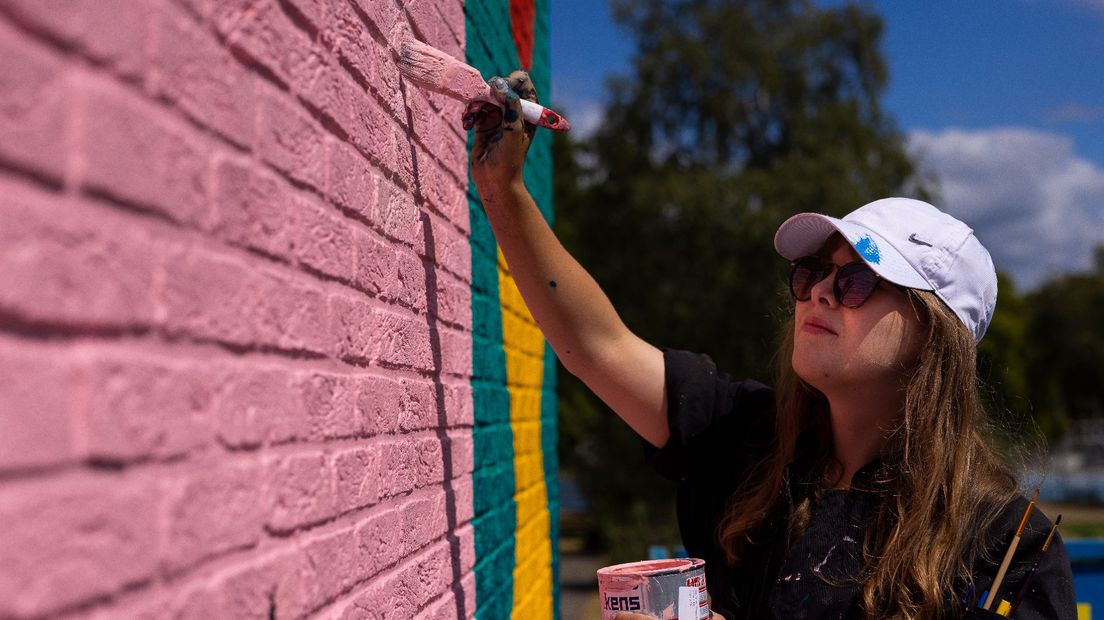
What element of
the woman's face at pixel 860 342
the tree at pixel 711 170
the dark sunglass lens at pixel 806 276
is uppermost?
the tree at pixel 711 170

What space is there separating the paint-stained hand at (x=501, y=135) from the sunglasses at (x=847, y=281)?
2.79ft

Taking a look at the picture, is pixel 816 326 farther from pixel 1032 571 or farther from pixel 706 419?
pixel 1032 571

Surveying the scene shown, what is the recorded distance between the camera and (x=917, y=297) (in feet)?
7.68

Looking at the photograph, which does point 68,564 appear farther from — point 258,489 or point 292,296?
point 292,296

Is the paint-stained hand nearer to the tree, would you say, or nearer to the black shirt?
the black shirt

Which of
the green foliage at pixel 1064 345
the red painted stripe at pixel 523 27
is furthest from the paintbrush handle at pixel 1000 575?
the green foliage at pixel 1064 345

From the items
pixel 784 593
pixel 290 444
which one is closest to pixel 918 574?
pixel 784 593

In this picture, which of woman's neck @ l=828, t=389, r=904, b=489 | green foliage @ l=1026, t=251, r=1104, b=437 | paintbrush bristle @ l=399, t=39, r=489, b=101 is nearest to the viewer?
paintbrush bristle @ l=399, t=39, r=489, b=101

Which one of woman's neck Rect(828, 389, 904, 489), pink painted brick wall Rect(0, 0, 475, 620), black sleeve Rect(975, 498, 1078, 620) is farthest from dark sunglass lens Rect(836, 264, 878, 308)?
pink painted brick wall Rect(0, 0, 475, 620)

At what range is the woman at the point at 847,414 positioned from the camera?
7.14 feet

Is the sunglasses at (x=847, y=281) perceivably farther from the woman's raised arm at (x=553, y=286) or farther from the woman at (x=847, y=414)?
the woman's raised arm at (x=553, y=286)

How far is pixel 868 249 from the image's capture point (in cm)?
233

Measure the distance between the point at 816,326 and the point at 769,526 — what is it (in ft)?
1.77

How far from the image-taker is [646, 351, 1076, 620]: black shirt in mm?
2182
